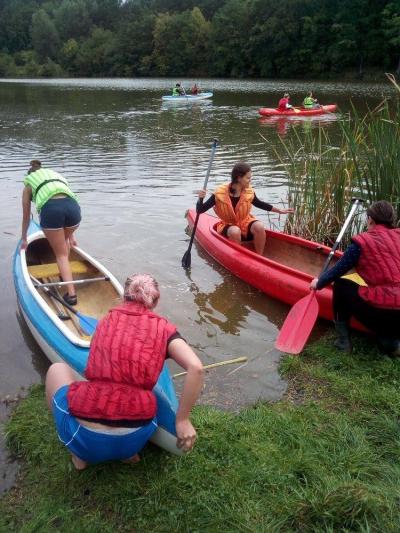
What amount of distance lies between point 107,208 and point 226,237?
3578 millimetres

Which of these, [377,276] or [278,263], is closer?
[377,276]

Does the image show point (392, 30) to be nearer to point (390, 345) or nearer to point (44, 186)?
point (44, 186)

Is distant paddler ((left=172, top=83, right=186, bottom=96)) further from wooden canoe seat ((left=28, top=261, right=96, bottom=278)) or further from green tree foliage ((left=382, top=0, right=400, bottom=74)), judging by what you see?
wooden canoe seat ((left=28, top=261, right=96, bottom=278))

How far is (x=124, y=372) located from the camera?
2.58m

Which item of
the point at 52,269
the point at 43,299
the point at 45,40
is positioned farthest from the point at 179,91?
the point at 45,40

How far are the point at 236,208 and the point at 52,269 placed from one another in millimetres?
2290

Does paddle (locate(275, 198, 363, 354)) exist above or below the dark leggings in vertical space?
below

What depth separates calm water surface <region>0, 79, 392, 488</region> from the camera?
4.56 metres

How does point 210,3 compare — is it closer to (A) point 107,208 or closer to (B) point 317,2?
(B) point 317,2

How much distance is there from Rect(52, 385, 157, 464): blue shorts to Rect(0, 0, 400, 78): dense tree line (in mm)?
48266

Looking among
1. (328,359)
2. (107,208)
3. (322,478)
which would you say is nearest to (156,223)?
(107,208)

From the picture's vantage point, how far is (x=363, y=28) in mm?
49344

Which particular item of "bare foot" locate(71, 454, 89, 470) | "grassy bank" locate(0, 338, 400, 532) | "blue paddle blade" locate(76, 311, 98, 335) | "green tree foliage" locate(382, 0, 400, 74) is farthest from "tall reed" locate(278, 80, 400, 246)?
"green tree foliage" locate(382, 0, 400, 74)

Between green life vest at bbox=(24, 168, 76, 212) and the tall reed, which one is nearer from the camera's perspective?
green life vest at bbox=(24, 168, 76, 212)
